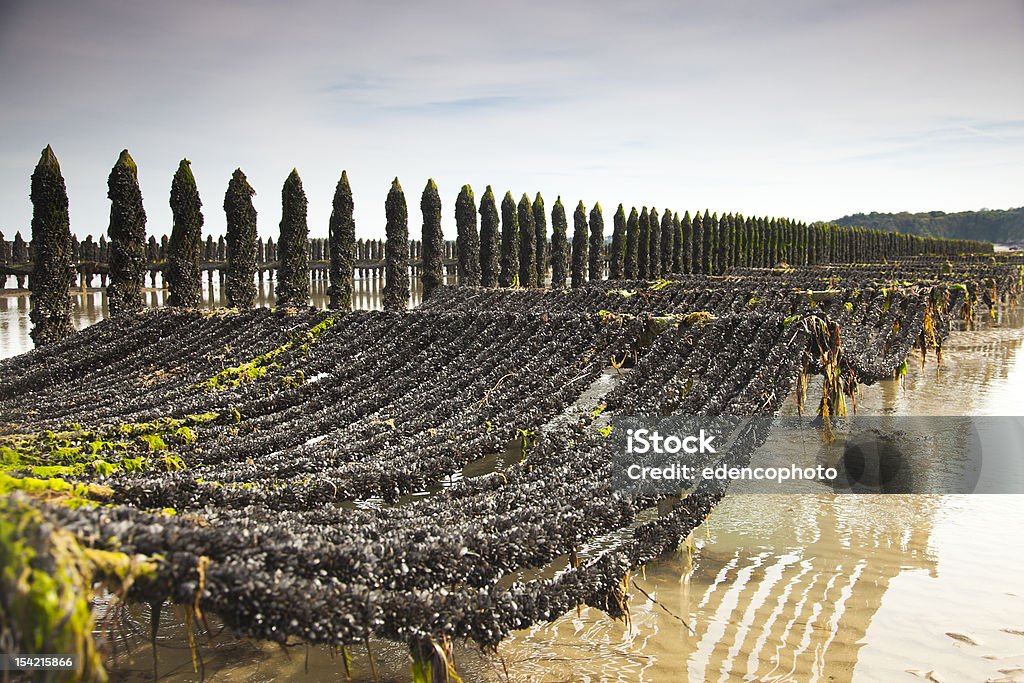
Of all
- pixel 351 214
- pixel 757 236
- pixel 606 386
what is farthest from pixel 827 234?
pixel 606 386

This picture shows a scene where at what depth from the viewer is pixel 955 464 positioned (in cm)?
812

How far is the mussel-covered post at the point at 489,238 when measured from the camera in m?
25.4

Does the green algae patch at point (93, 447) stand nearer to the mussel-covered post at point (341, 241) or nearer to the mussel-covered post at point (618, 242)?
the mussel-covered post at point (341, 241)

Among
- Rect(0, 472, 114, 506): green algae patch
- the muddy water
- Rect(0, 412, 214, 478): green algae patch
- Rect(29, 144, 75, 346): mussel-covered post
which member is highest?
Rect(29, 144, 75, 346): mussel-covered post

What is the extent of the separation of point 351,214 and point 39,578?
1930 centimetres

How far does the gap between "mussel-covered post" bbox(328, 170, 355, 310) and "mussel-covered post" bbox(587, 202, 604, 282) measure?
1296 centimetres

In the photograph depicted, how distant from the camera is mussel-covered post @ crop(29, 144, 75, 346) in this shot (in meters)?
15.4

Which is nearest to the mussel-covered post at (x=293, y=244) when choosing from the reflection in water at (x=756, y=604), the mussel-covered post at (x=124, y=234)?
the mussel-covered post at (x=124, y=234)

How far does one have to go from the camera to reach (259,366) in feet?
27.2

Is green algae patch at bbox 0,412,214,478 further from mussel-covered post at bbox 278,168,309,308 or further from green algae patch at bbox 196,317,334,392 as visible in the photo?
mussel-covered post at bbox 278,168,309,308

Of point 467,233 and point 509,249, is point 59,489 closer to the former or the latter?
point 467,233

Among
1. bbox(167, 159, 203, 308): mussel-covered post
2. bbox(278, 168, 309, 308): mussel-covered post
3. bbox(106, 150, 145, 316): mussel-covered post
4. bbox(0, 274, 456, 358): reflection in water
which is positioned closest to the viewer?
bbox(106, 150, 145, 316): mussel-covered post

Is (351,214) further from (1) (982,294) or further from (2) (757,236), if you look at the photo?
(2) (757,236)

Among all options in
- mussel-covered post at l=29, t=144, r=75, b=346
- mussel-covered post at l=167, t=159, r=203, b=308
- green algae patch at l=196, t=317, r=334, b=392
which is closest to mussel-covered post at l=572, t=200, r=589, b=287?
mussel-covered post at l=167, t=159, r=203, b=308
